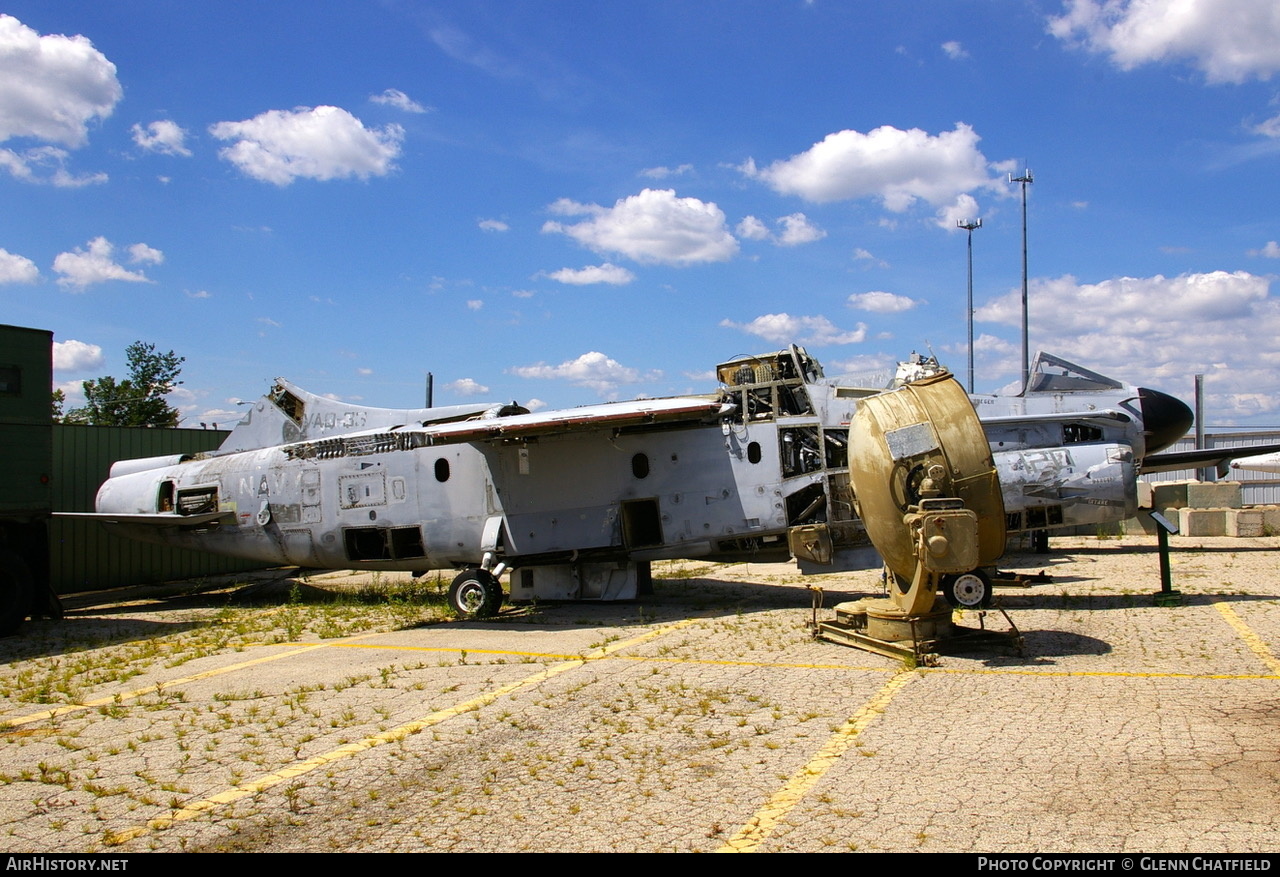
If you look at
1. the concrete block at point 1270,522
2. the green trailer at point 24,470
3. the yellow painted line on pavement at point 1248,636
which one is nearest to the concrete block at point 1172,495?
the concrete block at point 1270,522

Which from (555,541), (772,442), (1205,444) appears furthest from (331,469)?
(1205,444)

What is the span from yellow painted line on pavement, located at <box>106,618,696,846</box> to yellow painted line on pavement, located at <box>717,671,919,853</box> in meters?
3.09

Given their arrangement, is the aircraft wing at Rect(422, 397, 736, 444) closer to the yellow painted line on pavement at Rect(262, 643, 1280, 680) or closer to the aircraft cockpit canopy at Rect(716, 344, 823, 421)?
the aircraft cockpit canopy at Rect(716, 344, 823, 421)

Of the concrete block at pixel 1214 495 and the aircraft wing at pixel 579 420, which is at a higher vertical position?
the aircraft wing at pixel 579 420

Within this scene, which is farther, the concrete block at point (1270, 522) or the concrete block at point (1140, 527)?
the concrete block at point (1140, 527)

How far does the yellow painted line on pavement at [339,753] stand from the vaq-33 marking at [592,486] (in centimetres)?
374

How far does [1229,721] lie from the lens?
653cm

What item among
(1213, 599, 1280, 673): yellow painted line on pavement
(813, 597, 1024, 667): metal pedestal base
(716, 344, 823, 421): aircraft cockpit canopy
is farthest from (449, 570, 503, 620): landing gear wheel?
(1213, 599, 1280, 673): yellow painted line on pavement

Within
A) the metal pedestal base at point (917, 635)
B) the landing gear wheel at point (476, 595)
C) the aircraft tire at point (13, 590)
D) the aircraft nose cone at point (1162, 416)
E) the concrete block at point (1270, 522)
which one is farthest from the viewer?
the concrete block at point (1270, 522)

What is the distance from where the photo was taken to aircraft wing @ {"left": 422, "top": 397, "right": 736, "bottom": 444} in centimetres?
1191

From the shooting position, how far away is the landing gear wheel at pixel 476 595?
42.8 feet

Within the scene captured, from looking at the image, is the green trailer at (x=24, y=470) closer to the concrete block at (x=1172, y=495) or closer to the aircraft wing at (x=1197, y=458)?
the aircraft wing at (x=1197, y=458)

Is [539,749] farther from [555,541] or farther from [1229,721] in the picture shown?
[555,541]
